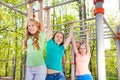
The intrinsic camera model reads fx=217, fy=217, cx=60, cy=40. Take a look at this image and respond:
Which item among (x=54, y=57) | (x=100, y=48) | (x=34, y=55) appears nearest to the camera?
(x=100, y=48)

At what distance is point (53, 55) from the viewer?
11.0ft

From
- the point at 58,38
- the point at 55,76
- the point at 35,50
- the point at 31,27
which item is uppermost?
the point at 31,27

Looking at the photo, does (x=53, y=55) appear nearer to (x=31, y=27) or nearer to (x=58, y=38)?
(x=58, y=38)

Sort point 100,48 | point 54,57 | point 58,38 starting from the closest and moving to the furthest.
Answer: point 100,48 < point 54,57 < point 58,38

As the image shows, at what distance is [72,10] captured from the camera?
63.5 feet

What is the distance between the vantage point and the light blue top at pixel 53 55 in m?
3.29

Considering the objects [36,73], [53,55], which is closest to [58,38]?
[53,55]

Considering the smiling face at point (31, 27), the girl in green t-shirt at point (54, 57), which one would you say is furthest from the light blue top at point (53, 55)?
the smiling face at point (31, 27)

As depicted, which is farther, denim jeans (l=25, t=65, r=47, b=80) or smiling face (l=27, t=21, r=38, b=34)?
smiling face (l=27, t=21, r=38, b=34)

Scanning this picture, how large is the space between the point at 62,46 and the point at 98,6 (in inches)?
34.3

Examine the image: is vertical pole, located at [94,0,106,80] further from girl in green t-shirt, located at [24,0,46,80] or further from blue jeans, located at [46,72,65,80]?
girl in green t-shirt, located at [24,0,46,80]

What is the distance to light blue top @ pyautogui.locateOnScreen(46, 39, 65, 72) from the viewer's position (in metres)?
3.29

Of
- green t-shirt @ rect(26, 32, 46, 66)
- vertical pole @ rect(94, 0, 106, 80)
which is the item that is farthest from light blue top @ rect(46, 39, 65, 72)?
vertical pole @ rect(94, 0, 106, 80)

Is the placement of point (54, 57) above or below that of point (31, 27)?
below
